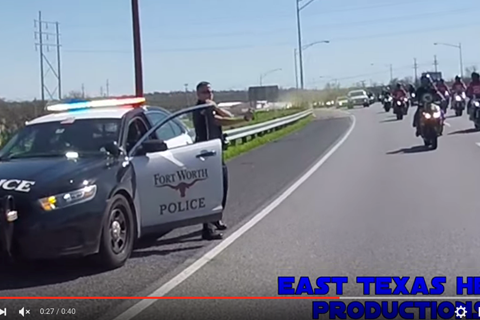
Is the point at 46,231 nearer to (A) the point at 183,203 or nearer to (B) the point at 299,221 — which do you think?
(A) the point at 183,203

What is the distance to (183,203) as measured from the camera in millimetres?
10352

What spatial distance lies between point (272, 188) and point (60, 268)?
780 cm

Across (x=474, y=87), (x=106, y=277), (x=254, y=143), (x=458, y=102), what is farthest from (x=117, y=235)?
(x=458, y=102)

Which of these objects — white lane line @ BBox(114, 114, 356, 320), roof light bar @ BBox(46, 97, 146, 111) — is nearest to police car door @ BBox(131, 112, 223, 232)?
white lane line @ BBox(114, 114, 356, 320)

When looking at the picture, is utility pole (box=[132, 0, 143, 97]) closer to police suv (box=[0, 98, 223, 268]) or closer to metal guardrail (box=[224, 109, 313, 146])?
metal guardrail (box=[224, 109, 313, 146])

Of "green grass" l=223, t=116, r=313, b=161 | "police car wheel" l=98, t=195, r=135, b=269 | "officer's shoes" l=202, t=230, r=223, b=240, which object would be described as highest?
"green grass" l=223, t=116, r=313, b=161

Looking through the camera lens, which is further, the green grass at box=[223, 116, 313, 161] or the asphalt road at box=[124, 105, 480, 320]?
the green grass at box=[223, 116, 313, 161]

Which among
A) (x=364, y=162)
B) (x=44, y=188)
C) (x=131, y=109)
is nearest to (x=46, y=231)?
(x=44, y=188)

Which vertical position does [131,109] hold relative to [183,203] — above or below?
above

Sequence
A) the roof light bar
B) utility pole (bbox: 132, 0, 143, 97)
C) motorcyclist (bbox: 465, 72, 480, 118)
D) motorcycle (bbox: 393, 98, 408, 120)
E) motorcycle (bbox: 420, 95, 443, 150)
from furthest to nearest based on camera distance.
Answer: motorcycle (bbox: 393, 98, 408, 120)
motorcyclist (bbox: 465, 72, 480, 118)
motorcycle (bbox: 420, 95, 443, 150)
utility pole (bbox: 132, 0, 143, 97)
the roof light bar

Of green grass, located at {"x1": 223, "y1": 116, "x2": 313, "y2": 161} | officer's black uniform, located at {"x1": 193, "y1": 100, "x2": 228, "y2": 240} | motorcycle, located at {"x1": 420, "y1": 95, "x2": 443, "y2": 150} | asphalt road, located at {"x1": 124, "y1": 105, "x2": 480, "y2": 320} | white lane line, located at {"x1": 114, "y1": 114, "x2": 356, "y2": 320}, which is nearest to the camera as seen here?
white lane line, located at {"x1": 114, "y1": 114, "x2": 356, "y2": 320}

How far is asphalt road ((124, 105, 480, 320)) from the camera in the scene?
26.2ft

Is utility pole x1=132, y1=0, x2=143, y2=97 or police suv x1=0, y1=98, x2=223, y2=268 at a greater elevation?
utility pole x1=132, y1=0, x2=143, y2=97

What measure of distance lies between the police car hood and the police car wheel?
42cm
